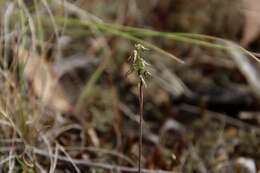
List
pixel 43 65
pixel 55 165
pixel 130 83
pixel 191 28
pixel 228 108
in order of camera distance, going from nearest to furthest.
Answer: pixel 55 165
pixel 43 65
pixel 228 108
pixel 130 83
pixel 191 28

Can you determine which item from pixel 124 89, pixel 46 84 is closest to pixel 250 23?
pixel 124 89

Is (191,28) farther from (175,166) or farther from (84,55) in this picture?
(175,166)

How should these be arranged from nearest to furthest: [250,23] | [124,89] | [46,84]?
1. [46,84]
2. [124,89]
3. [250,23]

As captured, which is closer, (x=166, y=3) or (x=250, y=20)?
(x=250, y=20)

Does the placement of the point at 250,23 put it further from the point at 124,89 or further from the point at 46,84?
the point at 46,84

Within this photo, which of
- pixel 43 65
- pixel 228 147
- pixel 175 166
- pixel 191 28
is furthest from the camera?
pixel 191 28

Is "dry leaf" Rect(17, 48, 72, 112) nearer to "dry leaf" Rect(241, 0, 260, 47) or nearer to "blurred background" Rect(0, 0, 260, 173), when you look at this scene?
"blurred background" Rect(0, 0, 260, 173)

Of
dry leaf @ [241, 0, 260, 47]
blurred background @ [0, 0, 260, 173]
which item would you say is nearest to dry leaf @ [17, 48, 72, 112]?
blurred background @ [0, 0, 260, 173]

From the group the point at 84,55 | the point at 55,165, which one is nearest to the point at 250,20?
the point at 84,55

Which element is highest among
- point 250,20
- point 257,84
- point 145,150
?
point 250,20

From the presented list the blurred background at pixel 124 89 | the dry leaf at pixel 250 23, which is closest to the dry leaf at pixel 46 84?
the blurred background at pixel 124 89
